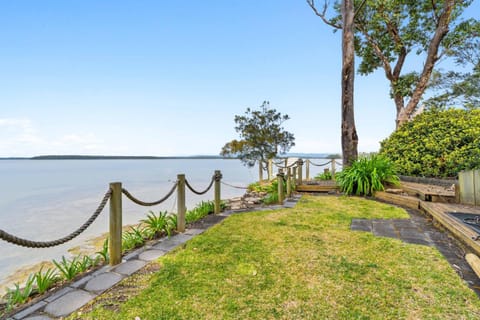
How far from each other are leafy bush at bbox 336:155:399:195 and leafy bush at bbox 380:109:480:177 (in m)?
0.83

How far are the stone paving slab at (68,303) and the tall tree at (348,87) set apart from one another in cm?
773

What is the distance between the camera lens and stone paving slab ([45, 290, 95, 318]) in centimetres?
174

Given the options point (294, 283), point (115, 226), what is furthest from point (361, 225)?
point (115, 226)

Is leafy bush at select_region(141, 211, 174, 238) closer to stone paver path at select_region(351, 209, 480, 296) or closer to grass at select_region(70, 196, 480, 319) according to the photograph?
grass at select_region(70, 196, 480, 319)

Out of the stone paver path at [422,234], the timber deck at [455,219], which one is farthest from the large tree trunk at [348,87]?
the stone paver path at [422,234]

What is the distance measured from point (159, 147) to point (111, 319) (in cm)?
3358

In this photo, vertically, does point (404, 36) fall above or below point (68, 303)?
above

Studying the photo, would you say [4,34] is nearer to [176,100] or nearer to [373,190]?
[176,100]

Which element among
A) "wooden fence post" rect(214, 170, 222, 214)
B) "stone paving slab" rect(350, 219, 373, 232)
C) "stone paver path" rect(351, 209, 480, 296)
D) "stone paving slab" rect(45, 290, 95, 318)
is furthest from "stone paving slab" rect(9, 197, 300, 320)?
"stone paver path" rect(351, 209, 480, 296)

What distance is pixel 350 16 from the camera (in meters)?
7.84

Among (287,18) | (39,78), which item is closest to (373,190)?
(287,18)

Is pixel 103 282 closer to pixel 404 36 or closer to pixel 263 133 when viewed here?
pixel 263 133

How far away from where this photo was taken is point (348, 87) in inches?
306

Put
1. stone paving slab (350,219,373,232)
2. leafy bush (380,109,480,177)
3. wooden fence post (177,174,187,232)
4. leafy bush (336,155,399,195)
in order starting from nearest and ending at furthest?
1. stone paving slab (350,219,373,232)
2. wooden fence post (177,174,187,232)
3. leafy bush (380,109,480,177)
4. leafy bush (336,155,399,195)
